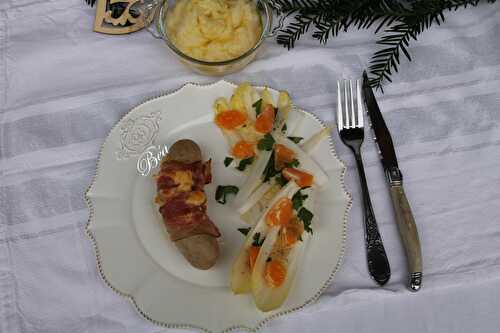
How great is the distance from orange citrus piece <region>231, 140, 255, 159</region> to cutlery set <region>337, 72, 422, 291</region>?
23 cm

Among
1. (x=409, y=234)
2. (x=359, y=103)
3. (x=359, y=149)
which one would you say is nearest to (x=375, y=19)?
(x=359, y=103)

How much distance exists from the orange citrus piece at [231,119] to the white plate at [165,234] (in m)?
0.03

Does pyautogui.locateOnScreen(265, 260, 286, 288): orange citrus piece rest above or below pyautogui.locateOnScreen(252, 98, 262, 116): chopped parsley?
below

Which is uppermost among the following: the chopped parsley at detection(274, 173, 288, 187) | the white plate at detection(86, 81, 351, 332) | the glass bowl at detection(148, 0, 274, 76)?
the glass bowl at detection(148, 0, 274, 76)

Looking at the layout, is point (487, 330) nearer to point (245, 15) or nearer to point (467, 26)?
point (467, 26)

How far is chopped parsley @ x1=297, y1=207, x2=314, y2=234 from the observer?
0.91 meters

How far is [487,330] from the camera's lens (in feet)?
3.02

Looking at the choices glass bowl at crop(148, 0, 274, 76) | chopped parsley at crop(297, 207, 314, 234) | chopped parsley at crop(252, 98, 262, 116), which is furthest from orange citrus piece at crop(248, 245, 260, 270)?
glass bowl at crop(148, 0, 274, 76)

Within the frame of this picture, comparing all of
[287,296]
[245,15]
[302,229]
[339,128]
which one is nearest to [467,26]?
[339,128]

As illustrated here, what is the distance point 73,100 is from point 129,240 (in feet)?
1.38

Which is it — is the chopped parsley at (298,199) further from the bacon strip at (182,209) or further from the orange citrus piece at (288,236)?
the bacon strip at (182,209)

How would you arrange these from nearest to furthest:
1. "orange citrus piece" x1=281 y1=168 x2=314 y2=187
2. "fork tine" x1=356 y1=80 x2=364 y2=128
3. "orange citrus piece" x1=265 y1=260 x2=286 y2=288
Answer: "orange citrus piece" x1=265 y1=260 x2=286 y2=288, "orange citrus piece" x1=281 y1=168 x2=314 y2=187, "fork tine" x1=356 y1=80 x2=364 y2=128

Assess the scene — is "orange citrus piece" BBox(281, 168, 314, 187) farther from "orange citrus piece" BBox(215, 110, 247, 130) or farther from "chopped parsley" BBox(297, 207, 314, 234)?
"orange citrus piece" BBox(215, 110, 247, 130)

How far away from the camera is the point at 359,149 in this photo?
1042 millimetres
